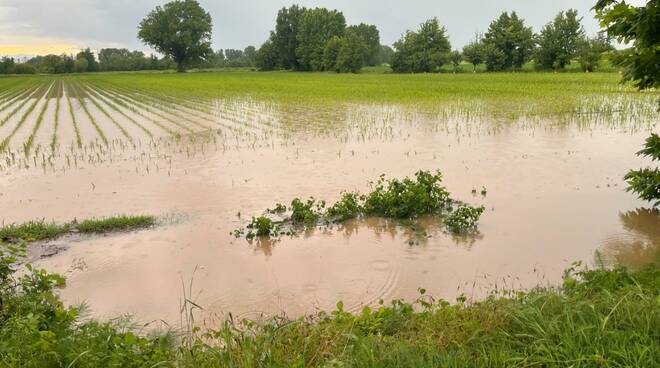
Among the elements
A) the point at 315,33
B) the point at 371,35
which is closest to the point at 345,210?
the point at 315,33

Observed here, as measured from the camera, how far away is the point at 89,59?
12138 centimetres

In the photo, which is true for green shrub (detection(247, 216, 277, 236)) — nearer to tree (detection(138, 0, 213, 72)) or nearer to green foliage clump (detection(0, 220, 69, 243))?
green foliage clump (detection(0, 220, 69, 243))

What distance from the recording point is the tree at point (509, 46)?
60.8 m

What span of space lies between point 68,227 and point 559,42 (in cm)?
6050

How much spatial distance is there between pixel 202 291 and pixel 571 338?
4.11 metres

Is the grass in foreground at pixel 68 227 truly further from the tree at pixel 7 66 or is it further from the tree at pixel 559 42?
the tree at pixel 7 66

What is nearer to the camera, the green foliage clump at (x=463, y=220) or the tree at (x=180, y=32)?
the green foliage clump at (x=463, y=220)

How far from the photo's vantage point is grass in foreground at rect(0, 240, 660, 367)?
3.41m

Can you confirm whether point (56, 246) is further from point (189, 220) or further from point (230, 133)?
point (230, 133)

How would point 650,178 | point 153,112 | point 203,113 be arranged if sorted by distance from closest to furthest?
point 650,178
point 203,113
point 153,112

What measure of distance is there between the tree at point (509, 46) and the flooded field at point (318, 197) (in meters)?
44.0

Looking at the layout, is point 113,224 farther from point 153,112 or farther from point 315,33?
point 315,33

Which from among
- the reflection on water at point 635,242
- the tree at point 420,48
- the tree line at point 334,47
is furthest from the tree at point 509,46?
the reflection on water at point 635,242

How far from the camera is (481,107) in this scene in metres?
22.0
